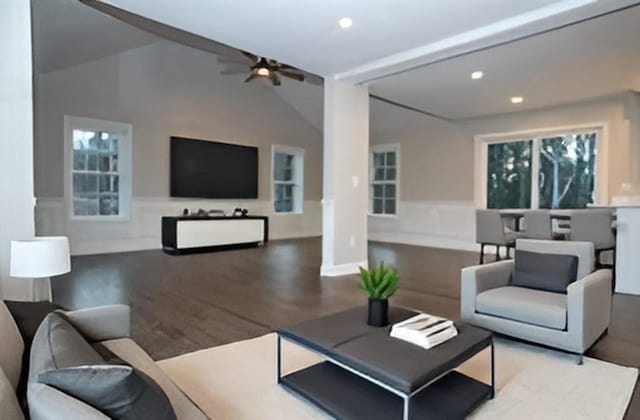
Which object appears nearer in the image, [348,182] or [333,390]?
[333,390]

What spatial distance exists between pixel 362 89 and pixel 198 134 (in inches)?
169

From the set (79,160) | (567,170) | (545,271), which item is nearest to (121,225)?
(79,160)

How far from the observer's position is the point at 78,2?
4.34m

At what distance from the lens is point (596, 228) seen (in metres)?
5.12

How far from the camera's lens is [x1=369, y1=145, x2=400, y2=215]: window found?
9.99 m

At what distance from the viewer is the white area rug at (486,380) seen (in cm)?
196

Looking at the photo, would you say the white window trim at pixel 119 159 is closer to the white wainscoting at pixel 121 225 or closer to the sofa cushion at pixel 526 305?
the white wainscoting at pixel 121 225

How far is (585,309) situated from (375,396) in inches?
61.0

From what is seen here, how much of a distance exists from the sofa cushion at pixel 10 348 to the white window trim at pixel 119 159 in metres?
6.36

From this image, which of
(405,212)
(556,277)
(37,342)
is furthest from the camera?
(405,212)

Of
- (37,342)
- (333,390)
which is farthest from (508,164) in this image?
(37,342)

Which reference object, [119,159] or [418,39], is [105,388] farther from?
[119,159]

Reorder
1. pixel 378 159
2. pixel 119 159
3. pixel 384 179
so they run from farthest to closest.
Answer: pixel 378 159
pixel 384 179
pixel 119 159

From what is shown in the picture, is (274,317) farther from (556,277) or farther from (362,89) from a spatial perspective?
(362,89)
